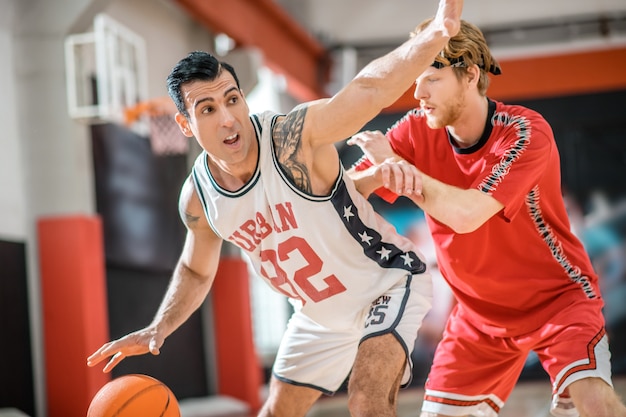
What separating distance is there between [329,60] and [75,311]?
8.48m

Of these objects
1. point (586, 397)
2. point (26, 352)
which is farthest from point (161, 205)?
point (586, 397)

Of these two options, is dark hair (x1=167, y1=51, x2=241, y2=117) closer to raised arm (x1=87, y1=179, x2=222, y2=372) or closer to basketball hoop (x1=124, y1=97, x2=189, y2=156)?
raised arm (x1=87, y1=179, x2=222, y2=372)

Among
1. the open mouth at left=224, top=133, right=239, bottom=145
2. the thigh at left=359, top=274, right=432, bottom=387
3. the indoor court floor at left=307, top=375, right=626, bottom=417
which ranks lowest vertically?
the indoor court floor at left=307, top=375, right=626, bottom=417

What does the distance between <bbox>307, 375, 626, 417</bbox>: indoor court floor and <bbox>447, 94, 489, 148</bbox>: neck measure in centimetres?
543

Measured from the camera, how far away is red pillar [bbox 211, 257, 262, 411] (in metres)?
13.1

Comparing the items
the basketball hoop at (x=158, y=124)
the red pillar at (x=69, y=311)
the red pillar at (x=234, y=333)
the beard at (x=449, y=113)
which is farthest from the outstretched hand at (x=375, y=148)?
the red pillar at (x=234, y=333)

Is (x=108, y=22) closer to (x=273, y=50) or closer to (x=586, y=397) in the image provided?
(x=273, y=50)

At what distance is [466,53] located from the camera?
4.55 m

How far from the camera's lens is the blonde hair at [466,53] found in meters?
4.49

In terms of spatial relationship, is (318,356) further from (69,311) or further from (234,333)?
(234,333)

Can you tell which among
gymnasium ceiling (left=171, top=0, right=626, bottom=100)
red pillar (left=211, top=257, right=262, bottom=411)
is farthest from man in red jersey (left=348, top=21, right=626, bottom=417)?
gymnasium ceiling (left=171, top=0, right=626, bottom=100)

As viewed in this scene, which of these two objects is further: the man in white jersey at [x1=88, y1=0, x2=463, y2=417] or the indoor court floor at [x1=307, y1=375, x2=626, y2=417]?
the indoor court floor at [x1=307, y1=375, x2=626, y2=417]

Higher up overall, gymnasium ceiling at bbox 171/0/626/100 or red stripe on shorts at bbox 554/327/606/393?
gymnasium ceiling at bbox 171/0/626/100

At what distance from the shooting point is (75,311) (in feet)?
29.7
